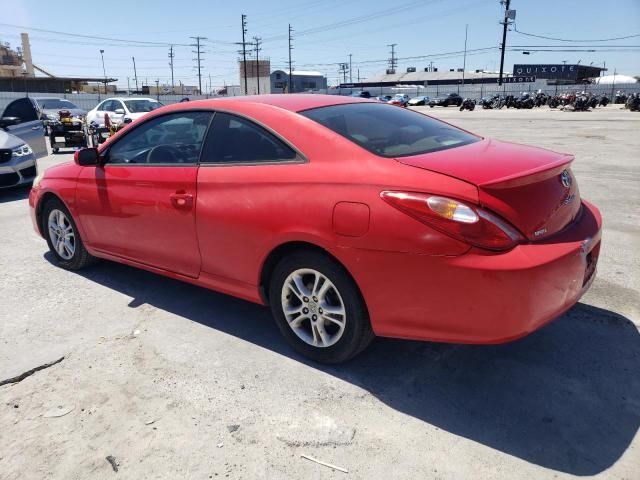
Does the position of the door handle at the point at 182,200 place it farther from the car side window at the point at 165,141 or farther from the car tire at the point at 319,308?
the car tire at the point at 319,308

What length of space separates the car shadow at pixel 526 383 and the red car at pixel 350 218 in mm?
346

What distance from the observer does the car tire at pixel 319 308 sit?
2.76 meters

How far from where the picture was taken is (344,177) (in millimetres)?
2693

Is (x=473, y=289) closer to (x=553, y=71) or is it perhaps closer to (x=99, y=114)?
(x=99, y=114)

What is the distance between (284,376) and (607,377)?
1796 mm

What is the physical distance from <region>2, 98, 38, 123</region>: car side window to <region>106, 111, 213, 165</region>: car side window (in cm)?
824

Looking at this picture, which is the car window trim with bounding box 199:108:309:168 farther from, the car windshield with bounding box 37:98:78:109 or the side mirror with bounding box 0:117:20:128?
the car windshield with bounding box 37:98:78:109

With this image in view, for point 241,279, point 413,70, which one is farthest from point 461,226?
point 413,70

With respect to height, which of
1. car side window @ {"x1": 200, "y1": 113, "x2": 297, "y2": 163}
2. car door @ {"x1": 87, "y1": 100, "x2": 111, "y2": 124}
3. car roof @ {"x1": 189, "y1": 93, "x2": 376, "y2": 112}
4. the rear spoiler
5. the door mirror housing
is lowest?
car door @ {"x1": 87, "y1": 100, "x2": 111, "y2": 124}

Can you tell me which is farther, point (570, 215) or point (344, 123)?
point (344, 123)

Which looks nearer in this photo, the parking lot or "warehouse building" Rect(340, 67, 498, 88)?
the parking lot

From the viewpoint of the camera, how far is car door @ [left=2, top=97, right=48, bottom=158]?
1034 centimetres

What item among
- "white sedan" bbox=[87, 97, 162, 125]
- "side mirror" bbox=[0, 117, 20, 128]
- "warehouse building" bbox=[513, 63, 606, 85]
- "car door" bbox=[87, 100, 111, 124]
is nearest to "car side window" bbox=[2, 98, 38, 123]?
"side mirror" bbox=[0, 117, 20, 128]

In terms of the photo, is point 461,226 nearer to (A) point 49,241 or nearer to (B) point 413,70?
(A) point 49,241
